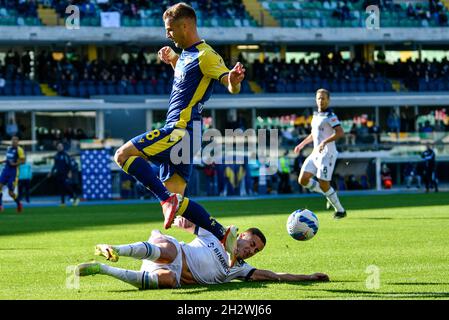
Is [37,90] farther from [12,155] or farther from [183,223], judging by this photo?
[183,223]

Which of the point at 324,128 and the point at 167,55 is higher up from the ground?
the point at 167,55

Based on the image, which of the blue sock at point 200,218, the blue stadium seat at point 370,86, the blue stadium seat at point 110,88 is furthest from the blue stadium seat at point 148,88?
the blue sock at point 200,218

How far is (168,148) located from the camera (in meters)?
11.3

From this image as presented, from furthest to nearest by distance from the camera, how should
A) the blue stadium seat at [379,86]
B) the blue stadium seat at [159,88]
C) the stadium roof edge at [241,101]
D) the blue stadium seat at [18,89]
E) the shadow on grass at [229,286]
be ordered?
the blue stadium seat at [379,86]
the blue stadium seat at [159,88]
the blue stadium seat at [18,89]
the stadium roof edge at [241,101]
the shadow on grass at [229,286]

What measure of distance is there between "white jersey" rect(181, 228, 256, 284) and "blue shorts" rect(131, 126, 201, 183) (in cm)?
104

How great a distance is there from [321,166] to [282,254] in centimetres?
805

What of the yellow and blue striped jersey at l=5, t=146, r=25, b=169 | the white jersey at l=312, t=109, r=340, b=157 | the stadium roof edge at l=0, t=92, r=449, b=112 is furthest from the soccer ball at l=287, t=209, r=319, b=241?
the stadium roof edge at l=0, t=92, r=449, b=112

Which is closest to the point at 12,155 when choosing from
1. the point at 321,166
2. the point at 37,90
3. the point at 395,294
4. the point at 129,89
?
the point at 321,166

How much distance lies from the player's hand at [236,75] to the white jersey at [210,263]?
1.54 m

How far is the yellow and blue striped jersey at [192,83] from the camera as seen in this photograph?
449 inches

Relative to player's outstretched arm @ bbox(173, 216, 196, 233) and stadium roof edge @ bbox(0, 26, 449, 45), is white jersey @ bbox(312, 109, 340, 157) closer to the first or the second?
player's outstretched arm @ bbox(173, 216, 196, 233)

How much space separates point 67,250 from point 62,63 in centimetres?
3548

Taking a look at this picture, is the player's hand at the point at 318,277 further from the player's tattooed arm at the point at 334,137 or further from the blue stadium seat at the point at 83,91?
the blue stadium seat at the point at 83,91
